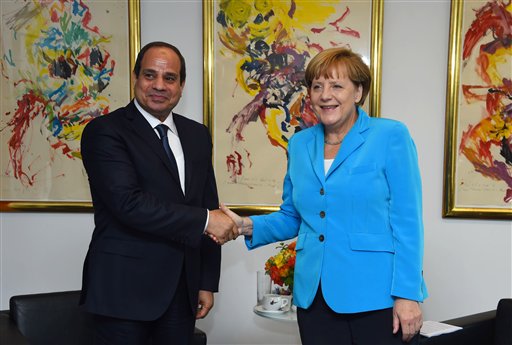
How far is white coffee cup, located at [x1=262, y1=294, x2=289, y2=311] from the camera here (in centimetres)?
282

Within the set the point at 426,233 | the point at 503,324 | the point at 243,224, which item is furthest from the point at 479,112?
the point at 243,224

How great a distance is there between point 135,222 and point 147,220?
47 mm

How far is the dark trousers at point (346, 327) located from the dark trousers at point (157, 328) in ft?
1.86

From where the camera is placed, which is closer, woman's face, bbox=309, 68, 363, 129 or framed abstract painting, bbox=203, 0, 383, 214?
woman's face, bbox=309, 68, 363, 129

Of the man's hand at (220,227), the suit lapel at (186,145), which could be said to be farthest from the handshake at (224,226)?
the suit lapel at (186,145)

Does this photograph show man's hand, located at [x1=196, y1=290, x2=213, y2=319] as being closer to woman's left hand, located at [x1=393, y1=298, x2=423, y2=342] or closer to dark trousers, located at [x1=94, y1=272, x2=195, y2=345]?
dark trousers, located at [x1=94, y1=272, x2=195, y2=345]

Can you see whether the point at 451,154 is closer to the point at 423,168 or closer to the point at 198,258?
the point at 423,168

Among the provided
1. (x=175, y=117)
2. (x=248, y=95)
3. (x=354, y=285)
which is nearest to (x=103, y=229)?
(x=175, y=117)

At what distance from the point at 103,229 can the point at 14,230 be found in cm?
154

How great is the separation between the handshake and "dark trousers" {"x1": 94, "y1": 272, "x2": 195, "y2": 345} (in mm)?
213

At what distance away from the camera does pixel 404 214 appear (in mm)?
1812

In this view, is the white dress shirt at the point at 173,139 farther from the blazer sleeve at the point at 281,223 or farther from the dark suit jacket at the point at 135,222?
the blazer sleeve at the point at 281,223

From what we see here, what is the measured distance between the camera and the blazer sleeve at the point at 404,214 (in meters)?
1.79

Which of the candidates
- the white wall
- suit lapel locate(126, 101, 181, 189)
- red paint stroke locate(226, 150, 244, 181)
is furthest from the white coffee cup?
suit lapel locate(126, 101, 181, 189)
